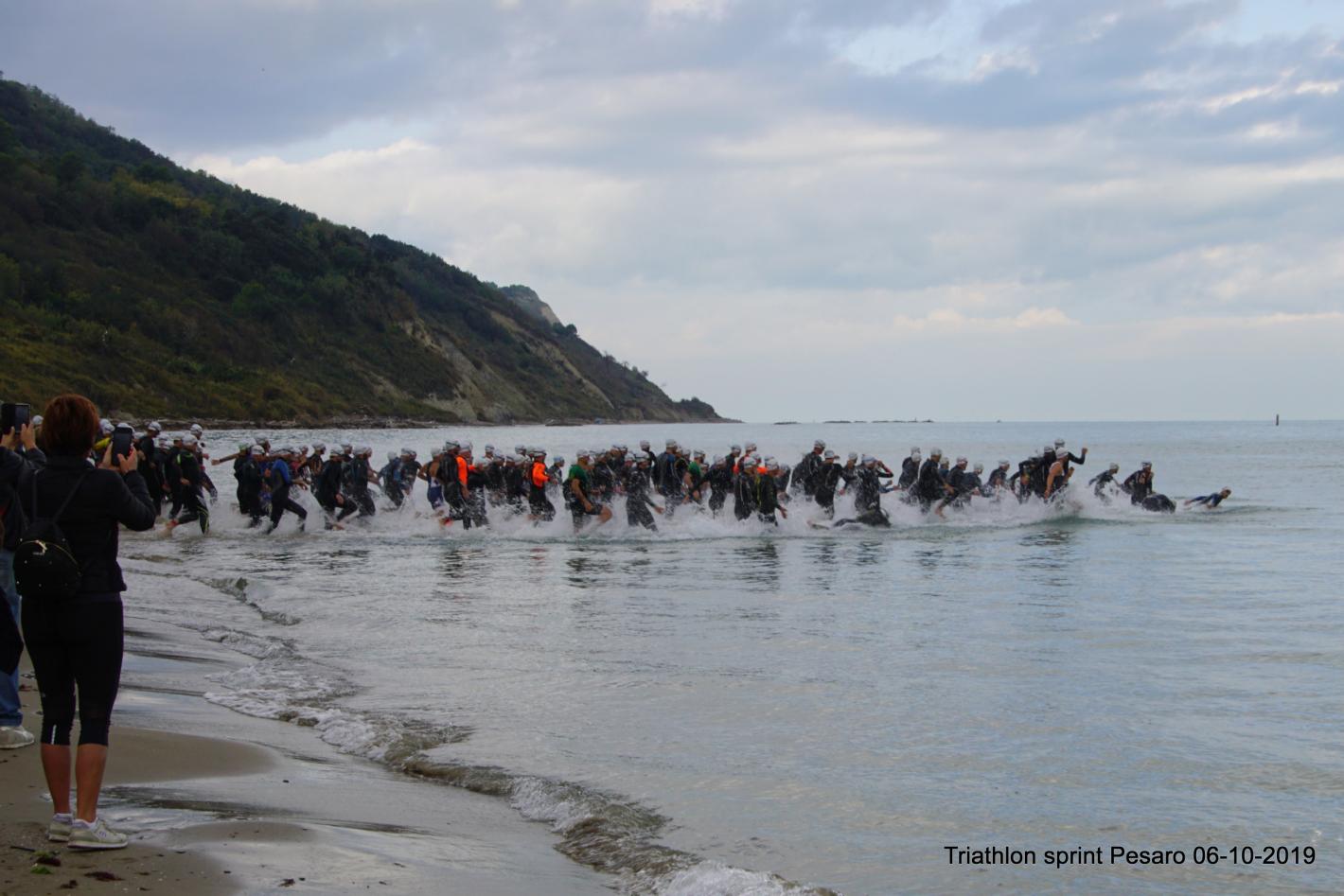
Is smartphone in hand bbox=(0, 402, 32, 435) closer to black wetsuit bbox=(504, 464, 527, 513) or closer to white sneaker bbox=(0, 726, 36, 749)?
white sneaker bbox=(0, 726, 36, 749)

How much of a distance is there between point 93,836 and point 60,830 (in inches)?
6.3

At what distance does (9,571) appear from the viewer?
651 cm

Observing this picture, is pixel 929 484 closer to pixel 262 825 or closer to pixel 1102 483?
pixel 1102 483

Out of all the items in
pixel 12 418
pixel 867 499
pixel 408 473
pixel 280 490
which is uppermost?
pixel 12 418

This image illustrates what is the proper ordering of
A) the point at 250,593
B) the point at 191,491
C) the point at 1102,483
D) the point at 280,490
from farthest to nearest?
1. the point at 1102,483
2. the point at 280,490
3. the point at 191,491
4. the point at 250,593

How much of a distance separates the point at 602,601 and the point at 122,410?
1982 inches

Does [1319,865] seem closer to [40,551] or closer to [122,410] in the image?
[40,551]

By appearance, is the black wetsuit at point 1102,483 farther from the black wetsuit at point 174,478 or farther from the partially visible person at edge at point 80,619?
the partially visible person at edge at point 80,619

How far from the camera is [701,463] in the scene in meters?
24.0

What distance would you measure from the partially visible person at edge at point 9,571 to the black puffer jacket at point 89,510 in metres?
1.33

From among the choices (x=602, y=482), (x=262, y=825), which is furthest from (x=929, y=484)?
(x=262, y=825)

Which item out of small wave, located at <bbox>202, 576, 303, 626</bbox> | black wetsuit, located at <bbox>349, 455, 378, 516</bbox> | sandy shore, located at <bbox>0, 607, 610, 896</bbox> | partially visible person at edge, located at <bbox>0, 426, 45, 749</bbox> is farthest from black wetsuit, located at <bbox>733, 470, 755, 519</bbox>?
partially visible person at edge, located at <bbox>0, 426, 45, 749</bbox>

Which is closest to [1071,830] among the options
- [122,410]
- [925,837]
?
[925,837]

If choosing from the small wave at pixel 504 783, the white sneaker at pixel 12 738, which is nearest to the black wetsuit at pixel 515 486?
the small wave at pixel 504 783
